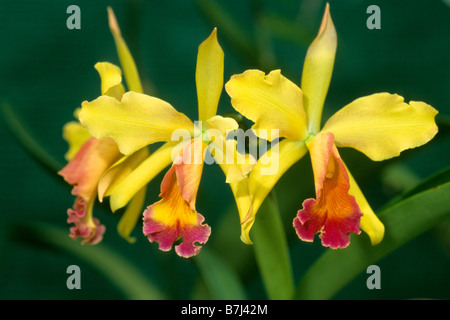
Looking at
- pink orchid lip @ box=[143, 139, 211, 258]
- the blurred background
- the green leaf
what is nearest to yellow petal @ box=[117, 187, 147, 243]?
pink orchid lip @ box=[143, 139, 211, 258]

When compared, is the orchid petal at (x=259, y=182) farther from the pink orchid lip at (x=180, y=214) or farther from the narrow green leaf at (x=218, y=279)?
the narrow green leaf at (x=218, y=279)

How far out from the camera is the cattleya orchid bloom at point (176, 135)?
27.3 inches

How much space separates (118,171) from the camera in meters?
0.78

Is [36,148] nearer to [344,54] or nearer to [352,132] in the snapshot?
[352,132]

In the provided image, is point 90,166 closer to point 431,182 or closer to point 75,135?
point 75,135

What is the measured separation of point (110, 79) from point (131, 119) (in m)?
0.08

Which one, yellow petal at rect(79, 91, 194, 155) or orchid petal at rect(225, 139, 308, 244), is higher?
yellow petal at rect(79, 91, 194, 155)

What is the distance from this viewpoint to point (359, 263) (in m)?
0.77

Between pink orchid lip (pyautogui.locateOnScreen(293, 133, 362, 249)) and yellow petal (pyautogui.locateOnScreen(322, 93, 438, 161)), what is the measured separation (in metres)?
0.04

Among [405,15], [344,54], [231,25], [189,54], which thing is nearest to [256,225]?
[231,25]

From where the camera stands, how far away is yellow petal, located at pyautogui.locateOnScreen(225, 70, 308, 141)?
0.66 m

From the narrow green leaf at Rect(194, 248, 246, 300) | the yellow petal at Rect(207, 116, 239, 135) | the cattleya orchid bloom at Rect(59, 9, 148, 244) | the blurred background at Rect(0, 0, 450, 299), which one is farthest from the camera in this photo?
the blurred background at Rect(0, 0, 450, 299)

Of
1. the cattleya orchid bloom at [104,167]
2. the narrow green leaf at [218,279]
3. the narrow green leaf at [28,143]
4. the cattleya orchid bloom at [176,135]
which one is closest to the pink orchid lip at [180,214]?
the cattleya orchid bloom at [176,135]

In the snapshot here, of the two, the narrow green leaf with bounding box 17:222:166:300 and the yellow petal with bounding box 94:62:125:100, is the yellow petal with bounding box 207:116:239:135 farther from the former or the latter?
the narrow green leaf with bounding box 17:222:166:300
